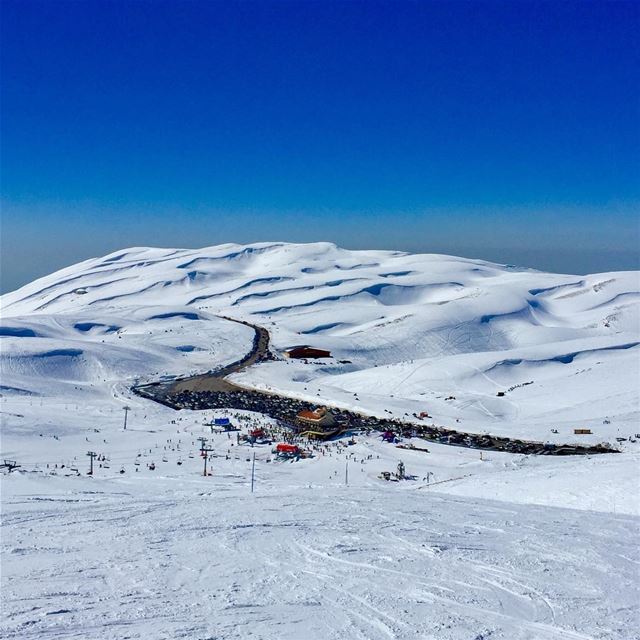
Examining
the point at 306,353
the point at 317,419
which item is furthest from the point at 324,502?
the point at 306,353

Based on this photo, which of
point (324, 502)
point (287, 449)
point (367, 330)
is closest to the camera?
point (324, 502)

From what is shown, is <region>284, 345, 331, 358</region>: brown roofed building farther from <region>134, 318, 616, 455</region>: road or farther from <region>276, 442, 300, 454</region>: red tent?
<region>276, 442, 300, 454</region>: red tent

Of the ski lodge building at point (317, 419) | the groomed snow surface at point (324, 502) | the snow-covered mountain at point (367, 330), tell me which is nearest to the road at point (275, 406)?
the ski lodge building at point (317, 419)

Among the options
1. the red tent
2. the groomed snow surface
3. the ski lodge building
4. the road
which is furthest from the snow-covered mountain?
the red tent

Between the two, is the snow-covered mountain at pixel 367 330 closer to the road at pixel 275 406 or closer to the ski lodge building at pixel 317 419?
the road at pixel 275 406

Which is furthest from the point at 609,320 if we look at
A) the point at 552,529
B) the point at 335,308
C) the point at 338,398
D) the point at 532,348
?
the point at 552,529

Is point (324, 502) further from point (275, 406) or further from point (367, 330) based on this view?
point (367, 330)

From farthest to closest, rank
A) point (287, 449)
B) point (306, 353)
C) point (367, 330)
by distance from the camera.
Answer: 1. point (367, 330)
2. point (306, 353)
3. point (287, 449)
